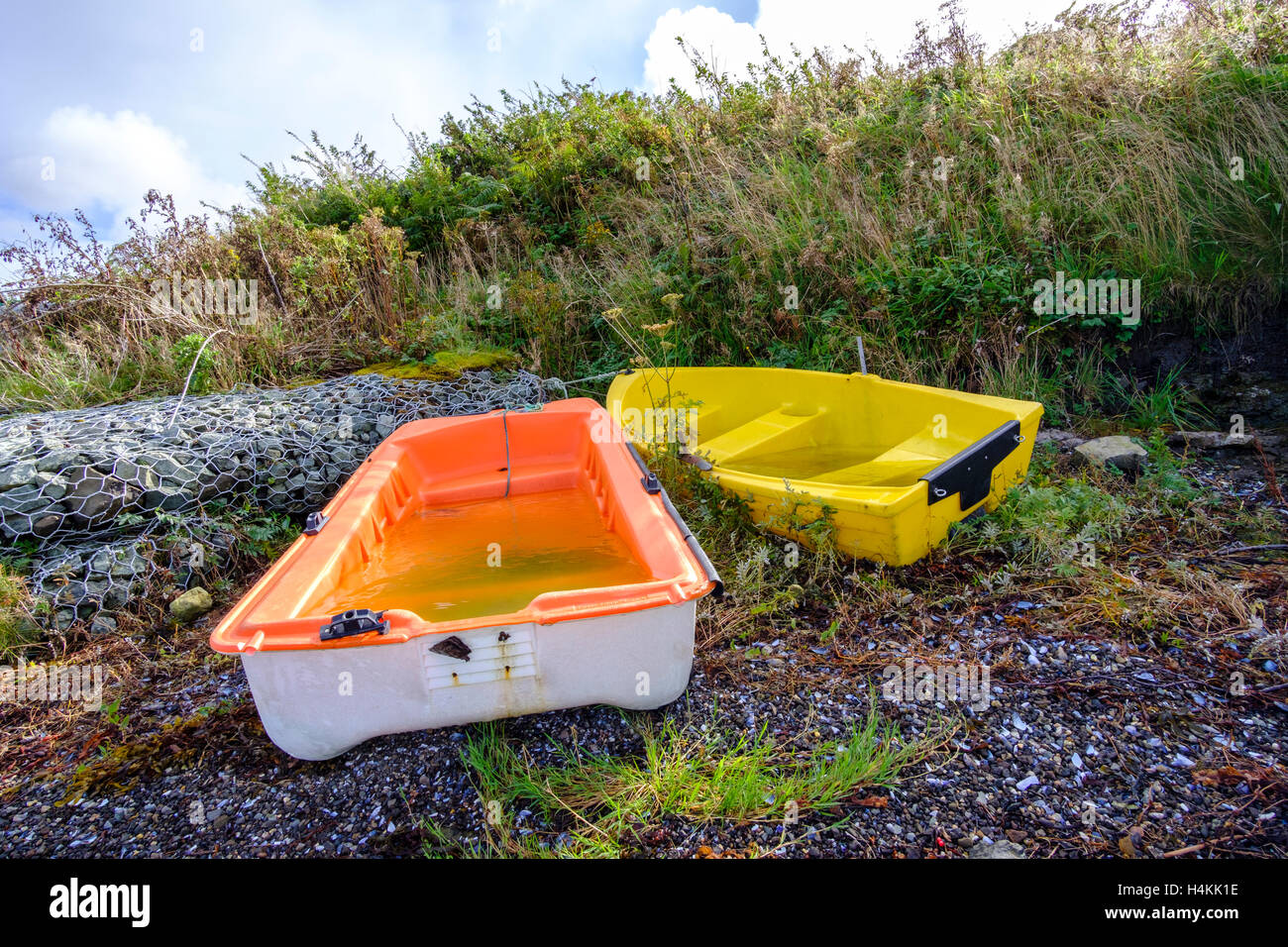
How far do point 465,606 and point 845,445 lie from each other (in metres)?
2.50

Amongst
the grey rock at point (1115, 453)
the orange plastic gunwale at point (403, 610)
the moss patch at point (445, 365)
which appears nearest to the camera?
the orange plastic gunwale at point (403, 610)

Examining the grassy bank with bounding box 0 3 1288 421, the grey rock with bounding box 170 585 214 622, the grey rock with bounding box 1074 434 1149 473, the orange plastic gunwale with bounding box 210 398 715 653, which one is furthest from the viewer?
the grassy bank with bounding box 0 3 1288 421

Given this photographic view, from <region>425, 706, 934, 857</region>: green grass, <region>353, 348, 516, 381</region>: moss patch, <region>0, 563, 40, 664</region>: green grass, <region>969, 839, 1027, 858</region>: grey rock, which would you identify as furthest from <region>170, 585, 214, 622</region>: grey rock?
<region>969, 839, 1027, 858</region>: grey rock

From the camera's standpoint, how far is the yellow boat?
275 cm

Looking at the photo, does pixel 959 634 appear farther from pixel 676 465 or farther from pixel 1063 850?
pixel 676 465

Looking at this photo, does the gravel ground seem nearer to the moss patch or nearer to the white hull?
the white hull

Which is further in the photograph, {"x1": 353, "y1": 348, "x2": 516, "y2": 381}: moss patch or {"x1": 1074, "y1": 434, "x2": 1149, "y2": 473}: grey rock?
{"x1": 353, "y1": 348, "x2": 516, "y2": 381}: moss patch

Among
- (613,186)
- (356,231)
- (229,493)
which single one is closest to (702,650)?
(229,493)

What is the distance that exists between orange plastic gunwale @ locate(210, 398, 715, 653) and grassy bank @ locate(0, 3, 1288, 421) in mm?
2224

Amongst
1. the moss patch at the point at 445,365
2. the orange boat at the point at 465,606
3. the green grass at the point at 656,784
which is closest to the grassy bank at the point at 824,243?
the moss patch at the point at 445,365

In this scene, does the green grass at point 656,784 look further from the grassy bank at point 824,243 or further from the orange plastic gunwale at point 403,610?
the grassy bank at point 824,243

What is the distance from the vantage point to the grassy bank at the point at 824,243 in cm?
426

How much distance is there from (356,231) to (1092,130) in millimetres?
6048

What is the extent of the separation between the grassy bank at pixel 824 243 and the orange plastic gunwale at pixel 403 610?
2.22 m
